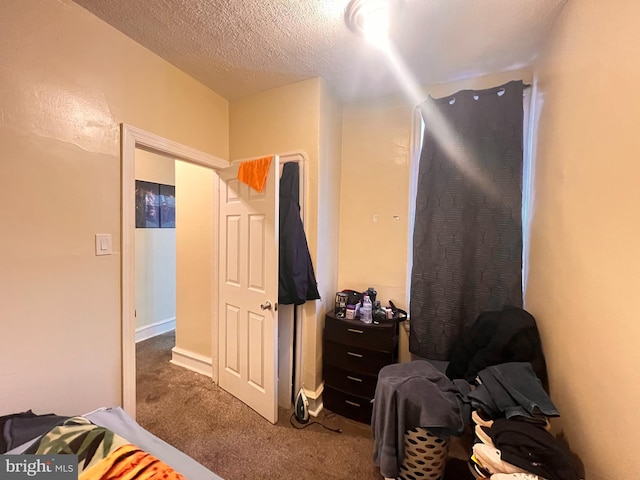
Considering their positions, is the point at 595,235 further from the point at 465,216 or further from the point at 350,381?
the point at 350,381

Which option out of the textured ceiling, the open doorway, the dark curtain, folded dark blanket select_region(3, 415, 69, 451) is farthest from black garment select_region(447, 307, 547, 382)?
folded dark blanket select_region(3, 415, 69, 451)

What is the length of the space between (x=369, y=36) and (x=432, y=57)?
0.51 metres

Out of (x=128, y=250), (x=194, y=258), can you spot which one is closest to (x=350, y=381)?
(x=128, y=250)

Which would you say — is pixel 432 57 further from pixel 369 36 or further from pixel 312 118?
pixel 312 118

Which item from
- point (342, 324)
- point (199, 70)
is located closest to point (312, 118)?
point (199, 70)

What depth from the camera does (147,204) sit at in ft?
10.8

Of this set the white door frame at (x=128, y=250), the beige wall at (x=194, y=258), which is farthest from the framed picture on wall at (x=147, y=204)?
the white door frame at (x=128, y=250)

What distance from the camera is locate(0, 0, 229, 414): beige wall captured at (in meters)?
1.16

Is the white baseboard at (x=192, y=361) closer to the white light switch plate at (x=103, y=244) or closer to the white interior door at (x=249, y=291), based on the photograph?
the white interior door at (x=249, y=291)

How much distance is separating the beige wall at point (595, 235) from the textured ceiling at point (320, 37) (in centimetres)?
28

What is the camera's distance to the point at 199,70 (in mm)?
1868

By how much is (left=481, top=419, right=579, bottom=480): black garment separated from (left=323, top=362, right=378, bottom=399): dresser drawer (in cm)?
98

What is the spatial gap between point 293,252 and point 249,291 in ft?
1.63

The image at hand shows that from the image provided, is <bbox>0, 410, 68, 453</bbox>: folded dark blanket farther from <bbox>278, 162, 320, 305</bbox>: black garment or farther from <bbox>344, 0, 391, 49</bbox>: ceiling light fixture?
<bbox>344, 0, 391, 49</bbox>: ceiling light fixture
